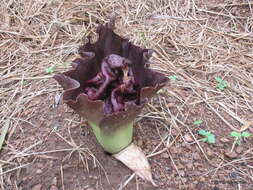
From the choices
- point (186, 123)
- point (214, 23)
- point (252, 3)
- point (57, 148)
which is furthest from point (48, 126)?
point (252, 3)

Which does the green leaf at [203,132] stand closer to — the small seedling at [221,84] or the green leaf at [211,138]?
the green leaf at [211,138]

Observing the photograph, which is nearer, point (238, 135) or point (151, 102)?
point (238, 135)

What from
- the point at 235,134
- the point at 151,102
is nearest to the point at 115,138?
the point at 151,102

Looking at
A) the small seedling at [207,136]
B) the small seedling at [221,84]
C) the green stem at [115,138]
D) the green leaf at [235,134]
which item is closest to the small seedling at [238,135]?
the green leaf at [235,134]

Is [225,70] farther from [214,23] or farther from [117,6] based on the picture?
[117,6]

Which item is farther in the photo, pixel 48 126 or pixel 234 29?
pixel 234 29

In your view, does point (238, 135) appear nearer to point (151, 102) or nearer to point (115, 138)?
point (151, 102)
